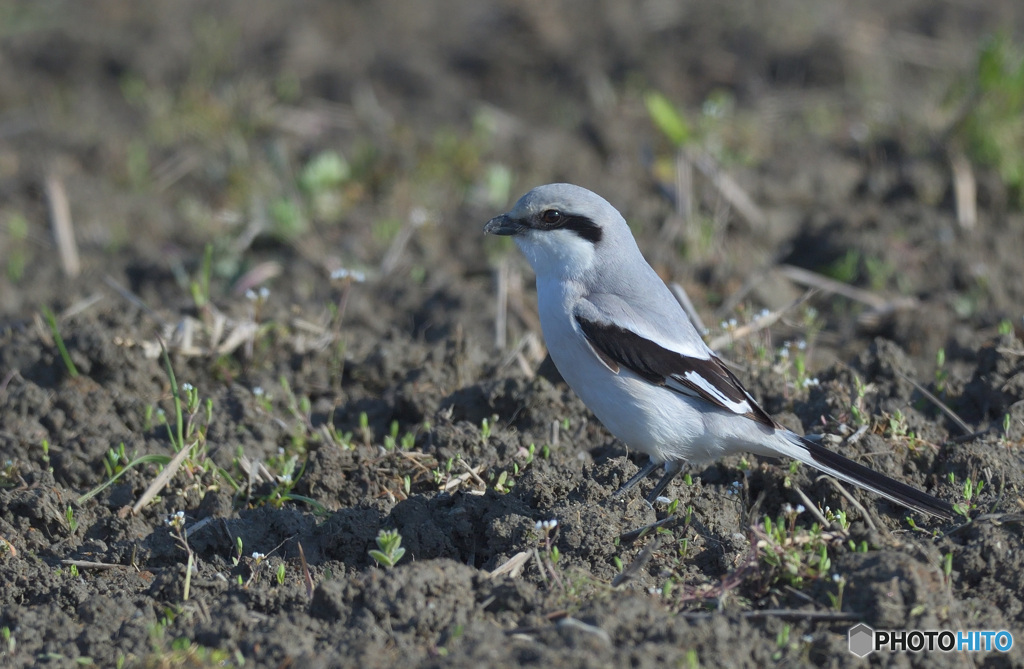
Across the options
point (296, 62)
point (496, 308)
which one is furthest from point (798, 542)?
point (296, 62)

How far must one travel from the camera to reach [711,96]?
8.74 meters

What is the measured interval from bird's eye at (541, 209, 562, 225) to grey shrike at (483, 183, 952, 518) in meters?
0.22

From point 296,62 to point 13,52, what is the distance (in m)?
2.64

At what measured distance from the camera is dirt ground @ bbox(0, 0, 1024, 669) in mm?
3342

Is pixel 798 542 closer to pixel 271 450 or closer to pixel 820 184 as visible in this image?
pixel 271 450

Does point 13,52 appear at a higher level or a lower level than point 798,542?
higher

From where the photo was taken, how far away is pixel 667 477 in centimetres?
415

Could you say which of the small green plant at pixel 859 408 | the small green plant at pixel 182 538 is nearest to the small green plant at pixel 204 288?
the small green plant at pixel 182 538

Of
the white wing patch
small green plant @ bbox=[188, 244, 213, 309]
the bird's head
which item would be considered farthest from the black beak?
small green plant @ bbox=[188, 244, 213, 309]

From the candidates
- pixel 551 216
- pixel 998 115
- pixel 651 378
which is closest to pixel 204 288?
pixel 551 216

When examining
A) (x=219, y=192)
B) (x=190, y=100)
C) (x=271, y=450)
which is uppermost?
(x=190, y=100)

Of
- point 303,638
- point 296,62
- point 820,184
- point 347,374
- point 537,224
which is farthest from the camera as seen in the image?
point 296,62
